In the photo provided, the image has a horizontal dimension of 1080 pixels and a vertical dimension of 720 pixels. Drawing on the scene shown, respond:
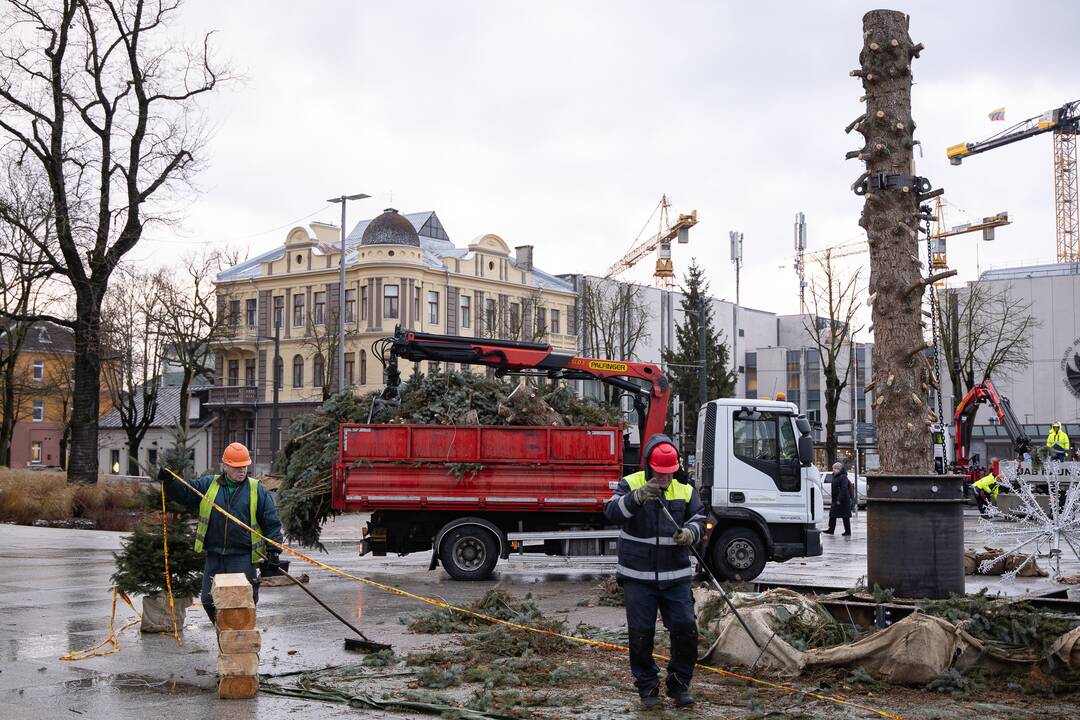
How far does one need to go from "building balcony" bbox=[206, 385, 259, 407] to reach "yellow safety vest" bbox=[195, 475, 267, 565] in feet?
191

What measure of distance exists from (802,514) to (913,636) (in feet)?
26.2

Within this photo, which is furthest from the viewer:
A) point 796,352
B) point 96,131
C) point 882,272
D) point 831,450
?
point 796,352

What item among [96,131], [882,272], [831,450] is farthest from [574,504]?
[831,450]

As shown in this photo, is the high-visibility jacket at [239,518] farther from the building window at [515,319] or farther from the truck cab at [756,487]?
the building window at [515,319]

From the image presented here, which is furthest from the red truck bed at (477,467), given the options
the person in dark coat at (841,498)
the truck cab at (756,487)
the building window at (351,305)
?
the building window at (351,305)

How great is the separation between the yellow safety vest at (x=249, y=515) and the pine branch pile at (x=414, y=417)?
691cm

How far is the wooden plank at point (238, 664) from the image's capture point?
8.17m

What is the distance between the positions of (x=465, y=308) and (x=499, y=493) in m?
49.4

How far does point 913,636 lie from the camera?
845 centimetres

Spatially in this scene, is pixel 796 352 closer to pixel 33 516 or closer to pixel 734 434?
pixel 33 516

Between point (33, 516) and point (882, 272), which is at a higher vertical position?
point (882, 272)

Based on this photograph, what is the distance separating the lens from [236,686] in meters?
8.20

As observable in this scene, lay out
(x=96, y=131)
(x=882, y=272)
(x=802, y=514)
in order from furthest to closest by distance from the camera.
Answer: (x=96, y=131)
(x=802, y=514)
(x=882, y=272)

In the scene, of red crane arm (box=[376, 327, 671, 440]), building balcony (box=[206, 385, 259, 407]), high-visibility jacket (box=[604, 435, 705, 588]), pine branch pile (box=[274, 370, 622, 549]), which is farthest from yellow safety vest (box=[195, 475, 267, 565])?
building balcony (box=[206, 385, 259, 407])
